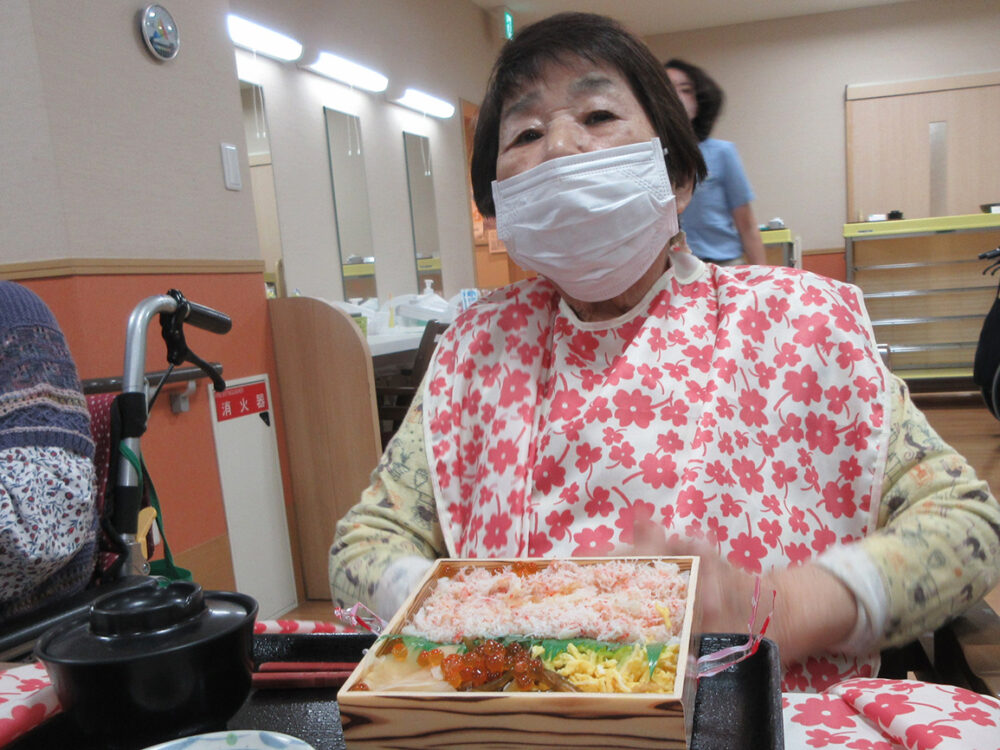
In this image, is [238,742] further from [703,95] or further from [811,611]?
[703,95]

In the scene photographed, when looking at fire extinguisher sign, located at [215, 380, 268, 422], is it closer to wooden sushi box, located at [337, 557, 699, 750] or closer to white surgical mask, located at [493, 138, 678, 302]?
white surgical mask, located at [493, 138, 678, 302]

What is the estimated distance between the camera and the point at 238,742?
18.0 inches

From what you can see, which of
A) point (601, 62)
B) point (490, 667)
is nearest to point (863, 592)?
point (490, 667)

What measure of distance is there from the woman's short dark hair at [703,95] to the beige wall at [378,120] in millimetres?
782

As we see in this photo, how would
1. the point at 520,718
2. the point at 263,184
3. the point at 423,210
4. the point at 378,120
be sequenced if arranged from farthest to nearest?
the point at 423,210
the point at 378,120
the point at 263,184
the point at 520,718

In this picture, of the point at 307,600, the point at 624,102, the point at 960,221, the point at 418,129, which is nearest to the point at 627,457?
the point at 624,102

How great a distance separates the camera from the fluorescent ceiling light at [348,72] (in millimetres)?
3768

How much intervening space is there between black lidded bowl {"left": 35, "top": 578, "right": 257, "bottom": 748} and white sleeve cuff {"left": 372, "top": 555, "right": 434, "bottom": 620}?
1.16 ft

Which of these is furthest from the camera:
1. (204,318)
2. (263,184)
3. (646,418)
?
(263,184)

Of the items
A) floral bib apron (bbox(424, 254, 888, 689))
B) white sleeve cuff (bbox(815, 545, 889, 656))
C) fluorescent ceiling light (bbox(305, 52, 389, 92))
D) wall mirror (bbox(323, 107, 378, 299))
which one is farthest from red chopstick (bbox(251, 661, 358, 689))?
fluorescent ceiling light (bbox(305, 52, 389, 92))

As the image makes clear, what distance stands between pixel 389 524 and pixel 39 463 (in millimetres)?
502

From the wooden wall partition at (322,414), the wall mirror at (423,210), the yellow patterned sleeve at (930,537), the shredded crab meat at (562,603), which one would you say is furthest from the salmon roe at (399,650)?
the wall mirror at (423,210)

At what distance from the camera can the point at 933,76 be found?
22.7ft

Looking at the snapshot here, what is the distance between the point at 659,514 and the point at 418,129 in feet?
14.0
